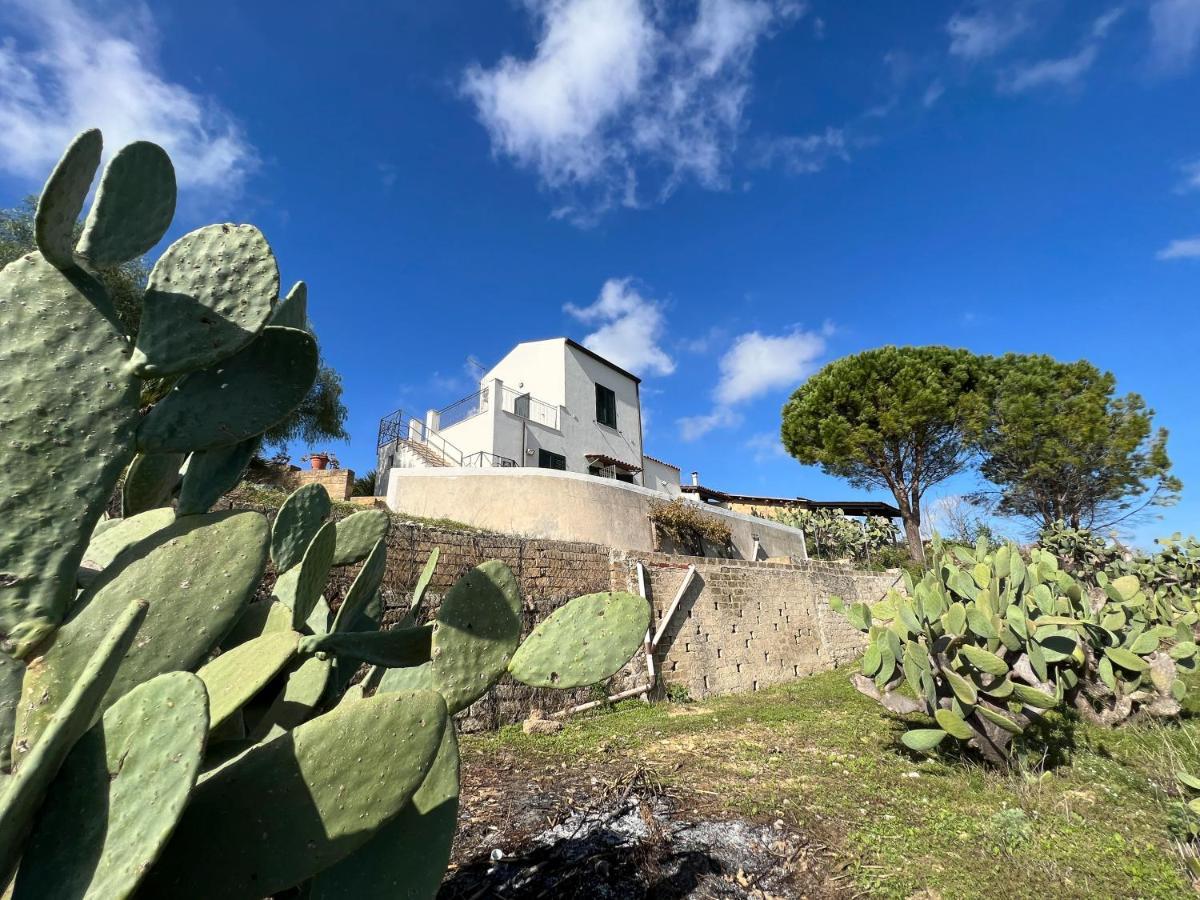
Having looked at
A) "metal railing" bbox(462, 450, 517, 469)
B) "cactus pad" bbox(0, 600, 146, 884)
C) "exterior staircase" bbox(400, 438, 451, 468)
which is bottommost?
"cactus pad" bbox(0, 600, 146, 884)

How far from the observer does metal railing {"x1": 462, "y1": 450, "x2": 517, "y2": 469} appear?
13117 millimetres

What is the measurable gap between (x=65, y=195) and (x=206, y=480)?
605mm

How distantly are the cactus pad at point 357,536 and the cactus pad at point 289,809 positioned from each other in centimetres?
95

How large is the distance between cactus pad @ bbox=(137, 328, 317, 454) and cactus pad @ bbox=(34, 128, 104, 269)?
0.91ft

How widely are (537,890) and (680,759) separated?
205 centimetres

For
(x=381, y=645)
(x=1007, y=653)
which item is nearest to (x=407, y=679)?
(x=381, y=645)

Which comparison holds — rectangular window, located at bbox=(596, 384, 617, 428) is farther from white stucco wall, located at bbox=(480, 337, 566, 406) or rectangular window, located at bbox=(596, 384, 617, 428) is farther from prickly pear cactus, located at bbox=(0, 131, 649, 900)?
prickly pear cactus, located at bbox=(0, 131, 649, 900)

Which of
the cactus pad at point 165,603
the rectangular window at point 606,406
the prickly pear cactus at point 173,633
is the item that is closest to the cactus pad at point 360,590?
the prickly pear cactus at point 173,633

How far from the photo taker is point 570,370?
16312mm

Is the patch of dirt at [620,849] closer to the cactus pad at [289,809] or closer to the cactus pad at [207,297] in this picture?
the cactus pad at [289,809]

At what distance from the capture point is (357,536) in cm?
174

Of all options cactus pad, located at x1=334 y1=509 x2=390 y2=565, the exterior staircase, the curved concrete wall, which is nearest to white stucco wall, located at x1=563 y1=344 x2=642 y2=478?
the exterior staircase

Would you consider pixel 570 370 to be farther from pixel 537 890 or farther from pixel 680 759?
pixel 537 890

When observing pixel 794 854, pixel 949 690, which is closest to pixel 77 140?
pixel 794 854
